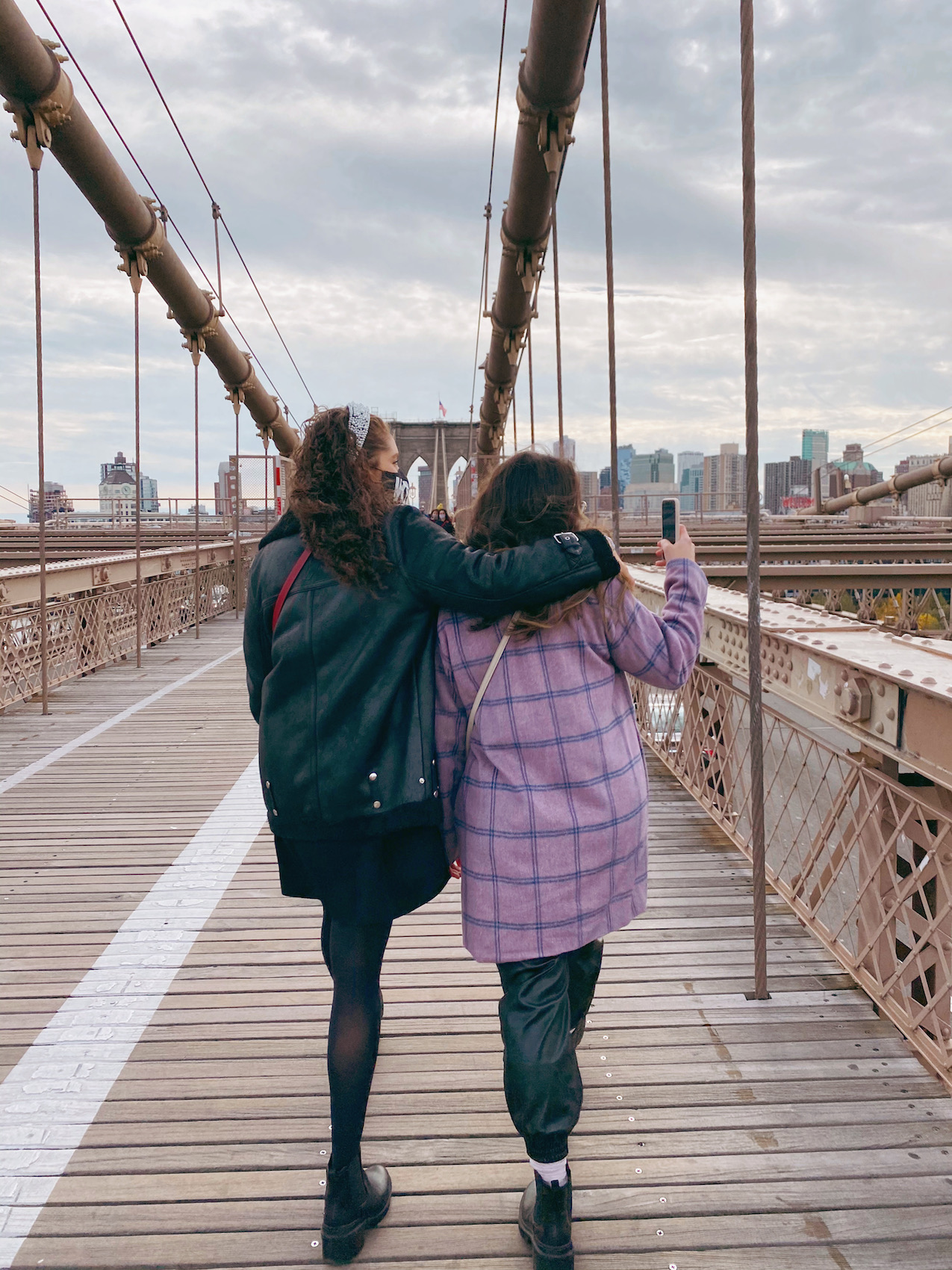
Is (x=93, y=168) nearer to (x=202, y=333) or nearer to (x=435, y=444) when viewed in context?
(x=202, y=333)

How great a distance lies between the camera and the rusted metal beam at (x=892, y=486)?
19609mm

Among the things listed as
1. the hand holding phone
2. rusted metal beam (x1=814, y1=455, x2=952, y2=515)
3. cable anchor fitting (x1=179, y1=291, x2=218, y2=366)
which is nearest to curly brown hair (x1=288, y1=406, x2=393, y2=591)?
the hand holding phone

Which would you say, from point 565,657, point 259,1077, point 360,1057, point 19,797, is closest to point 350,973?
point 360,1057

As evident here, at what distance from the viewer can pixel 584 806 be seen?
1.46m

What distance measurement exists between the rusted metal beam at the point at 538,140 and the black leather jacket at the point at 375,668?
0.29 meters

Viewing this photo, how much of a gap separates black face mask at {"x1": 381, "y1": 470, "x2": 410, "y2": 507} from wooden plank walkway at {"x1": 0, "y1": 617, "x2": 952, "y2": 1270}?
1.29 meters

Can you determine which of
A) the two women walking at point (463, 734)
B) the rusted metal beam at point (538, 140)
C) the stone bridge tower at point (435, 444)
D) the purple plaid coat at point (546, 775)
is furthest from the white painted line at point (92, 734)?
the stone bridge tower at point (435, 444)

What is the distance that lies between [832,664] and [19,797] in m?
3.78

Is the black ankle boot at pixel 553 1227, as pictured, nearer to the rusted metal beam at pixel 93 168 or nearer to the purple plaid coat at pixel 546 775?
the purple plaid coat at pixel 546 775

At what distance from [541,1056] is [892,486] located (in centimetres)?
2524

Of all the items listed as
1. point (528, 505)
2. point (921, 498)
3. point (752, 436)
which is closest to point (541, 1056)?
point (528, 505)

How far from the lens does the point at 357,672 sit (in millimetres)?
1407

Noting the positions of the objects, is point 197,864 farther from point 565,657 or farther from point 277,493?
Answer: point 277,493

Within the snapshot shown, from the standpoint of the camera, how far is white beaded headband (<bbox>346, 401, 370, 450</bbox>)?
1.48 meters
